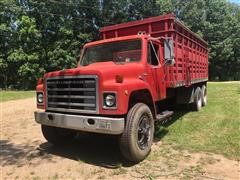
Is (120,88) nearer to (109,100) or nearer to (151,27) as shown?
(109,100)

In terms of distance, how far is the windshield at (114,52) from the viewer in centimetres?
766

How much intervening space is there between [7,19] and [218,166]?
34.5 m

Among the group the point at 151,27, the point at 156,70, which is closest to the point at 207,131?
the point at 156,70

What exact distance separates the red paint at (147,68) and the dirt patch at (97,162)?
1058mm

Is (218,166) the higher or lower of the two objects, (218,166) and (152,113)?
the lower

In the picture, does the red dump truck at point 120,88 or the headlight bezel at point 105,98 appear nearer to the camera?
the headlight bezel at point 105,98

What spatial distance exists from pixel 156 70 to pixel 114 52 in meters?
1.02

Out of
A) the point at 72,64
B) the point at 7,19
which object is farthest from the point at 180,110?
the point at 7,19

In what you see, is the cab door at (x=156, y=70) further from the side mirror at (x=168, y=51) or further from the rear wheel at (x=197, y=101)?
the rear wheel at (x=197, y=101)

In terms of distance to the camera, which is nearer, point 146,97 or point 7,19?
point 146,97

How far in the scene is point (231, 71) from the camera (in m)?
48.2

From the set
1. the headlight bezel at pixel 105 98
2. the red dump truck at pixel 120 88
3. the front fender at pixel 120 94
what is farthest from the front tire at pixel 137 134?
the headlight bezel at pixel 105 98

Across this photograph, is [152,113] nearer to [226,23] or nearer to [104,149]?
[104,149]

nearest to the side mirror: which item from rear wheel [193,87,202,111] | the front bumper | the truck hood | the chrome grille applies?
the truck hood
